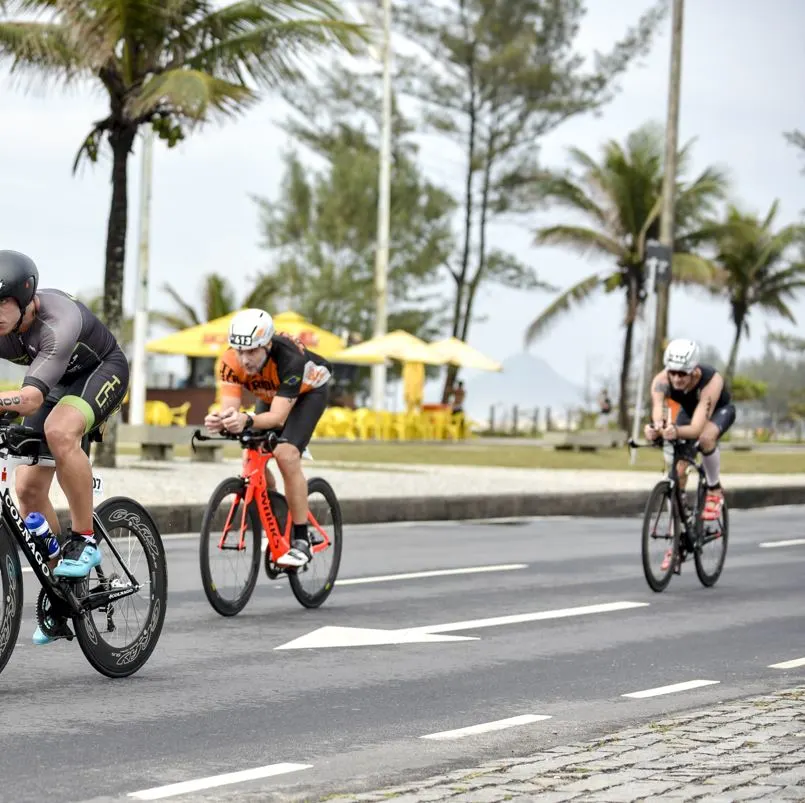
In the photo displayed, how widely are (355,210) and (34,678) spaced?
168ft

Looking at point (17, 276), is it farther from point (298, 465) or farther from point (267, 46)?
point (267, 46)

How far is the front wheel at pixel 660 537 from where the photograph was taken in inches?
504

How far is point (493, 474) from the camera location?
2670 centimetres

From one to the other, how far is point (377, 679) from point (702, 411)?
523cm

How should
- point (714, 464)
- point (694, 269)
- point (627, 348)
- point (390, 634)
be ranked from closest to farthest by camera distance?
point (390, 634) < point (714, 464) < point (694, 269) < point (627, 348)

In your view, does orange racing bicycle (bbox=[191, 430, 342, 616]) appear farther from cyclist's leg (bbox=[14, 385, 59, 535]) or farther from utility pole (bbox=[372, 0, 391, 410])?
utility pole (bbox=[372, 0, 391, 410])

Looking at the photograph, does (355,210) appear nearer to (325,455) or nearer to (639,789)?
(325,455)

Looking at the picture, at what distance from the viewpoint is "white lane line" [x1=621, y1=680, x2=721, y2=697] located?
832cm

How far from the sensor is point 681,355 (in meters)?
12.8

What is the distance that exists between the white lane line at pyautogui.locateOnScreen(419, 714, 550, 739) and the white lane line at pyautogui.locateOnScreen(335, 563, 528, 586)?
526cm

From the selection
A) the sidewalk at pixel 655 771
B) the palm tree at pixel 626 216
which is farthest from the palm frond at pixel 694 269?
the sidewalk at pixel 655 771

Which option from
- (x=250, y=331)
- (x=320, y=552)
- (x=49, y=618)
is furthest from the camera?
(x=320, y=552)

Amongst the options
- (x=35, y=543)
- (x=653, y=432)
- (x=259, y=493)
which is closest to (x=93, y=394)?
(x=35, y=543)

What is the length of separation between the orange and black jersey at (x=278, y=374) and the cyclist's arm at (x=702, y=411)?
328 cm
